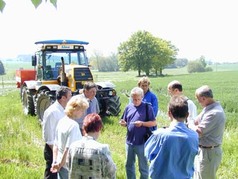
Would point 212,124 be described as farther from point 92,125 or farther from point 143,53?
point 143,53

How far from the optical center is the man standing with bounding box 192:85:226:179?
4352mm

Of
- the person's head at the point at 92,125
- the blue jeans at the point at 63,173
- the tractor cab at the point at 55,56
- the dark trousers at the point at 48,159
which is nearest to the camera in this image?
the person's head at the point at 92,125

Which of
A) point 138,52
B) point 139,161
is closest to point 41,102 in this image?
point 139,161

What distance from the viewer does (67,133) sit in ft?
12.7

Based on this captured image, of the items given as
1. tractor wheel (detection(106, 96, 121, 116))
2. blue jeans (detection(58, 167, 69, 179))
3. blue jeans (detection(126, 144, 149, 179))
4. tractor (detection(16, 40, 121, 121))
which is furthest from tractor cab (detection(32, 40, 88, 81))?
blue jeans (detection(58, 167, 69, 179))

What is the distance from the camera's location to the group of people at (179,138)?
3.48 m

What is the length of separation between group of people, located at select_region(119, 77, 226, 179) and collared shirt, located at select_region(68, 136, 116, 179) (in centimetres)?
49

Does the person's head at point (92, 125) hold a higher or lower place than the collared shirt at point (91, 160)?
higher

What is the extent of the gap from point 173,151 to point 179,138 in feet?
0.45

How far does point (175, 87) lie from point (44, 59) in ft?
23.4

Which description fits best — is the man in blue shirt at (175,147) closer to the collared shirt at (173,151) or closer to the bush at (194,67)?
the collared shirt at (173,151)

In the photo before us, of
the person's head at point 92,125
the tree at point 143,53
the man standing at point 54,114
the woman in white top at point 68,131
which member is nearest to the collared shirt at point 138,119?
the man standing at point 54,114

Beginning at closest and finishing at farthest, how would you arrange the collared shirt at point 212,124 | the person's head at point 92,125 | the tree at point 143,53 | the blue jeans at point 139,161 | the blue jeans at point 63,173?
the person's head at point 92,125, the blue jeans at point 63,173, the collared shirt at point 212,124, the blue jeans at point 139,161, the tree at point 143,53

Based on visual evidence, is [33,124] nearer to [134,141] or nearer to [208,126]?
[134,141]
